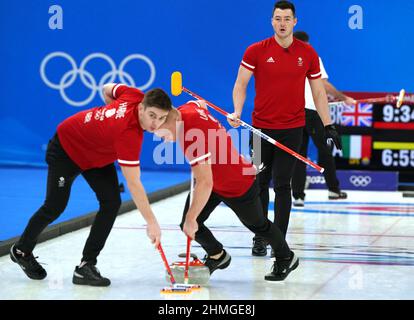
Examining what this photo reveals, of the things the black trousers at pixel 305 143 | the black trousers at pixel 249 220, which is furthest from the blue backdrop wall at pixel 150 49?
the black trousers at pixel 249 220

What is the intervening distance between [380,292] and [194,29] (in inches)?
277

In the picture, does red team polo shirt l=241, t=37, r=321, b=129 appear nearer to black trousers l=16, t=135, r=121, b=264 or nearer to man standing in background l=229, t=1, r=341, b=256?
man standing in background l=229, t=1, r=341, b=256

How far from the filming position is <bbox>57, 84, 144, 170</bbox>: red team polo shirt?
17.1ft

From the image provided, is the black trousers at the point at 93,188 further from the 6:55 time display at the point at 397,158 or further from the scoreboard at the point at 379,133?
the 6:55 time display at the point at 397,158

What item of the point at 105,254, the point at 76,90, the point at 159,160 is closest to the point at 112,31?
the point at 76,90

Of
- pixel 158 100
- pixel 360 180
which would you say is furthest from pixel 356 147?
pixel 158 100

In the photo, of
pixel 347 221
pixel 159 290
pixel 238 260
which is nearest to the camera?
pixel 159 290

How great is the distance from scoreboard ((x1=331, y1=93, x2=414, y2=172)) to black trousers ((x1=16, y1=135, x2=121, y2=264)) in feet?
17.7

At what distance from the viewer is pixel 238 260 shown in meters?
6.67

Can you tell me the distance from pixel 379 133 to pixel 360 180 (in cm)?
61

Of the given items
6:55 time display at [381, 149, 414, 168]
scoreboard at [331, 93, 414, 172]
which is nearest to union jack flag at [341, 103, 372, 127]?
scoreboard at [331, 93, 414, 172]

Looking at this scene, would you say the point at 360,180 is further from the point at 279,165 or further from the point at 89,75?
the point at 279,165

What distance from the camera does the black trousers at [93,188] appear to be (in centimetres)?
570

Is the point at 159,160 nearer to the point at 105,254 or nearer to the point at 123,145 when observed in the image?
the point at 105,254
